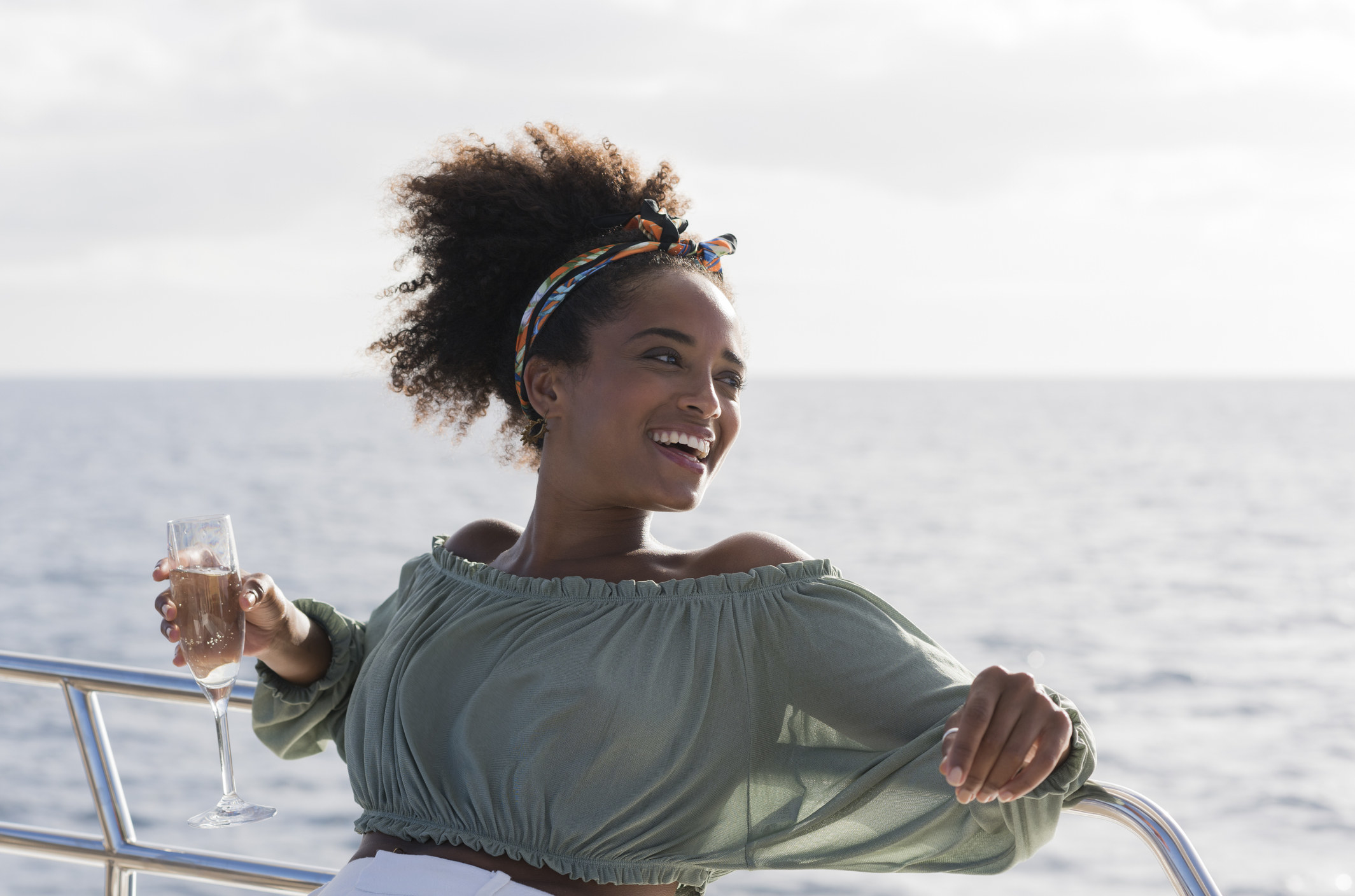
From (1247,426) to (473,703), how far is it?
2122 inches

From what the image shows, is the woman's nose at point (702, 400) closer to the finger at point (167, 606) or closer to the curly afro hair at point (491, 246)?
the curly afro hair at point (491, 246)

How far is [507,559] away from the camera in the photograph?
94.0 inches

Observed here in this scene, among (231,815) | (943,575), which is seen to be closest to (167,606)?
(231,815)

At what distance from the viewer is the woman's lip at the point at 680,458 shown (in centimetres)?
211

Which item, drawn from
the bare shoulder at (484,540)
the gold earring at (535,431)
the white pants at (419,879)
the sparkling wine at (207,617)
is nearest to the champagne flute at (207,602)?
the sparkling wine at (207,617)

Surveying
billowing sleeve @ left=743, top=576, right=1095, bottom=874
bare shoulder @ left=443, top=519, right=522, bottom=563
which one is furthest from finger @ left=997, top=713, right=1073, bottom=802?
bare shoulder @ left=443, top=519, right=522, bottom=563

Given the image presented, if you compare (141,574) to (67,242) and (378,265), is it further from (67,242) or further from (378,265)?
(67,242)

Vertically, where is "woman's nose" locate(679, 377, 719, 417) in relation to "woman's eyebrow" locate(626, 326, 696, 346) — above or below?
below

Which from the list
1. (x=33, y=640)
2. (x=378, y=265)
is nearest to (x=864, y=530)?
Answer: (x=33, y=640)

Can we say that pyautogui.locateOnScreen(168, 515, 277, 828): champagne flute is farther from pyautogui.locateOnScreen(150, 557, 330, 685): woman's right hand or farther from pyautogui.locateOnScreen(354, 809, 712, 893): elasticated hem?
pyautogui.locateOnScreen(354, 809, 712, 893): elasticated hem

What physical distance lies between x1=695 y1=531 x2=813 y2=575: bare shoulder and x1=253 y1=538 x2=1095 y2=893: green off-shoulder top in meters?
0.04

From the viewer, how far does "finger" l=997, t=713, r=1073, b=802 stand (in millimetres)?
1521

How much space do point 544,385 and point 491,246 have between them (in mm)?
341

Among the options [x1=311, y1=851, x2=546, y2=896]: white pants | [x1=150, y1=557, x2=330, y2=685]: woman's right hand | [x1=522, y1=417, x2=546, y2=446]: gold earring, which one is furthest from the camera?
[x1=522, y1=417, x2=546, y2=446]: gold earring
